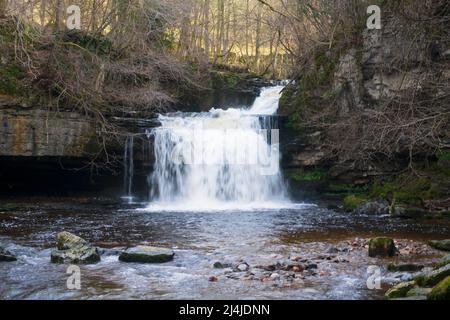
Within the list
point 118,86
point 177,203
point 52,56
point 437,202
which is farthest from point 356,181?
point 52,56

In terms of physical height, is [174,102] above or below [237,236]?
above

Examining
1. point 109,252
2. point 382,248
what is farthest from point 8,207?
point 382,248

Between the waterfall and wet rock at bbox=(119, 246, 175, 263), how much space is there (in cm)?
884

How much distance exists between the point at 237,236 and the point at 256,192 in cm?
680

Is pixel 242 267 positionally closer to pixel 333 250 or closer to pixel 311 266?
pixel 311 266

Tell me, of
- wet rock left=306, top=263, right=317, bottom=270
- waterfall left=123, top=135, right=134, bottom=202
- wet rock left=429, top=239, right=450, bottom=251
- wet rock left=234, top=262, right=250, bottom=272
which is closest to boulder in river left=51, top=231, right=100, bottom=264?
wet rock left=234, top=262, right=250, bottom=272

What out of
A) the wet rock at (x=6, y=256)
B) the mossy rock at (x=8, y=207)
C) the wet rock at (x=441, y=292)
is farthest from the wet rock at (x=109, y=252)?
the mossy rock at (x=8, y=207)

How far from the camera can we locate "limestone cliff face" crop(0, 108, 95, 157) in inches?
589

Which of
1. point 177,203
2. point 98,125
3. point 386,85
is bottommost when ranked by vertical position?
point 177,203

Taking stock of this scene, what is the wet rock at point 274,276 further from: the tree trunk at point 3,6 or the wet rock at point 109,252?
the tree trunk at point 3,6

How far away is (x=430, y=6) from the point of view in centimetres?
1180

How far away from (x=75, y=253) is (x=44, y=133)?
8369 millimetres

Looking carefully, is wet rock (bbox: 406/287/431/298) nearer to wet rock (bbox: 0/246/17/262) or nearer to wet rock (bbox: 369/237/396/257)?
wet rock (bbox: 369/237/396/257)
